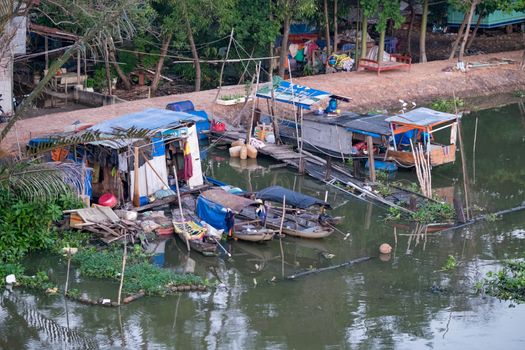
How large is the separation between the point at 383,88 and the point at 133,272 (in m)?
15.8

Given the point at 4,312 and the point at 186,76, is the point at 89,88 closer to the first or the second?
the point at 186,76

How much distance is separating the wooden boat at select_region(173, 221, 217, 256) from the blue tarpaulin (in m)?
0.29

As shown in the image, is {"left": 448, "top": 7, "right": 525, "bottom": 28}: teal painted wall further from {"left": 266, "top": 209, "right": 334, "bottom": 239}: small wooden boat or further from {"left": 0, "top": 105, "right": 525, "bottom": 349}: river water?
{"left": 266, "top": 209, "right": 334, "bottom": 239}: small wooden boat

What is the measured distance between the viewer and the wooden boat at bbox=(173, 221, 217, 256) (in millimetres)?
18031

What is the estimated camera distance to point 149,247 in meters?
18.2

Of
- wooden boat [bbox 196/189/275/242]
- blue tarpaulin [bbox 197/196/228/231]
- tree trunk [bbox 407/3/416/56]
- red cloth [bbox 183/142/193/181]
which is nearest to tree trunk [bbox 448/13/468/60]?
tree trunk [bbox 407/3/416/56]

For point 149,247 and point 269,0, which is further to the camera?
point 269,0

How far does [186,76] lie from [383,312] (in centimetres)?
1715

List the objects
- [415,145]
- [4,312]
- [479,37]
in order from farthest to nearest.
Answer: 1. [479,37]
2. [415,145]
3. [4,312]

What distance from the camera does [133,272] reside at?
1673 cm

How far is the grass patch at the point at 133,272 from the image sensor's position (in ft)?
53.6

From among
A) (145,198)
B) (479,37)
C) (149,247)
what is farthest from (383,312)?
(479,37)

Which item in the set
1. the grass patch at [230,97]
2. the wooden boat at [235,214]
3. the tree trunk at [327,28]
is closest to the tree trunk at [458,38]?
the tree trunk at [327,28]

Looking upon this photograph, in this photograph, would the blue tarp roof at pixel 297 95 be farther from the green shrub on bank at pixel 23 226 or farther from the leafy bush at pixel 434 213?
the green shrub on bank at pixel 23 226
